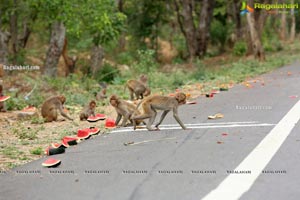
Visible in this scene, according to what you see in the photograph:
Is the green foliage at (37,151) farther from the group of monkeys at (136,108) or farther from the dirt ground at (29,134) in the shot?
the group of monkeys at (136,108)

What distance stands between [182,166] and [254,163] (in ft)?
2.88

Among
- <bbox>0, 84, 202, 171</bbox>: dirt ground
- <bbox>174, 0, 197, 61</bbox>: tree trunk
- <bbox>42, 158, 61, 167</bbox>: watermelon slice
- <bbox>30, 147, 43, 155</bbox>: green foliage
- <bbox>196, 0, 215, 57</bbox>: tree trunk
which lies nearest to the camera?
<bbox>42, 158, 61, 167</bbox>: watermelon slice

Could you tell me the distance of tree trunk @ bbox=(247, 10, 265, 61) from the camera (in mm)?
27719

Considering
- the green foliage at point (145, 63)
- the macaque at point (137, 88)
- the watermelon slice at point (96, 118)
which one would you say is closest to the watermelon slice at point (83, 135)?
the watermelon slice at point (96, 118)

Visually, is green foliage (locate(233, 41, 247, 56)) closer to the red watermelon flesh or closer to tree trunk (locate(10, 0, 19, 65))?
tree trunk (locate(10, 0, 19, 65))

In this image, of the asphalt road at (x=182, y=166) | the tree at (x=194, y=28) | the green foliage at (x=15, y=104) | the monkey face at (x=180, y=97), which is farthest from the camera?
the tree at (x=194, y=28)

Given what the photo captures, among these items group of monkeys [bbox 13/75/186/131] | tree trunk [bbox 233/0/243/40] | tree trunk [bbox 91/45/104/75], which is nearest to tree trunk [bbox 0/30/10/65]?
tree trunk [bbox 91/45/104/75]

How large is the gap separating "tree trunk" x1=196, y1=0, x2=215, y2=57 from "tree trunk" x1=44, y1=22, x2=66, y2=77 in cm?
1214

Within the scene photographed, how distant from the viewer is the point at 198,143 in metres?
8.57

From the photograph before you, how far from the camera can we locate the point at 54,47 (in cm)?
2439

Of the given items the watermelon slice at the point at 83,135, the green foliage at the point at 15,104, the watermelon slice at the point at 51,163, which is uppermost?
the watermelon slice at the point at 51,163

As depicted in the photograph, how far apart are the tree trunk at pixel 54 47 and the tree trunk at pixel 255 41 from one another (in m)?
9.38

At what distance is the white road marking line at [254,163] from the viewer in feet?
18.7

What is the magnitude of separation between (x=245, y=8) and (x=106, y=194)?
24.2 meters
